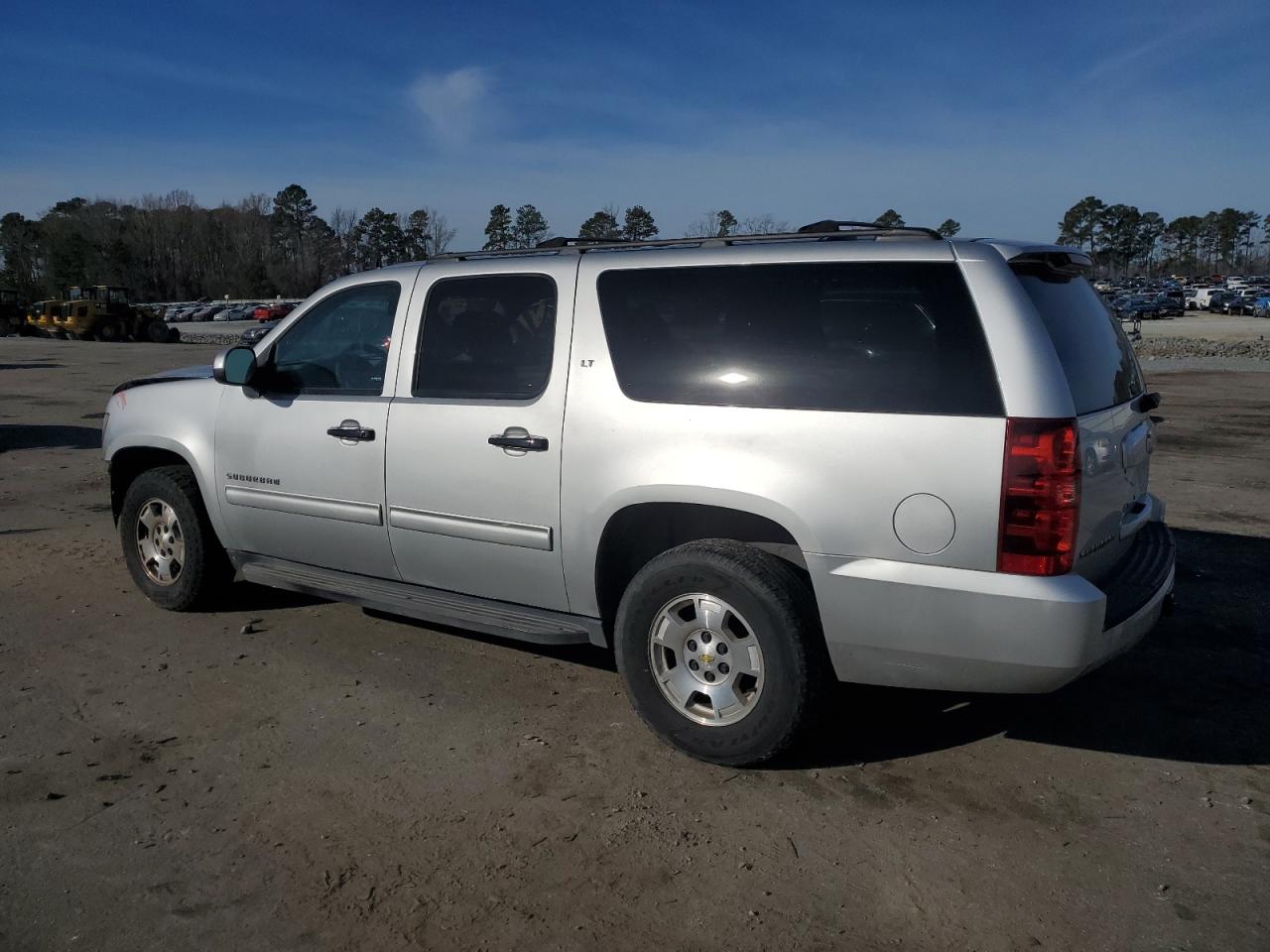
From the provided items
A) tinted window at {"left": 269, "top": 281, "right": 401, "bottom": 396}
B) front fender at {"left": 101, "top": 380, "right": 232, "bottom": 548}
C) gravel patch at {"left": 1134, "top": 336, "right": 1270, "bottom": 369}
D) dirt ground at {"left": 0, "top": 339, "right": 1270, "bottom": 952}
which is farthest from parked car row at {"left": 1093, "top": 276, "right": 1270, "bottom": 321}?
front fender at {"left": 101, "top": 380, "right": 232, "bottom": 548}

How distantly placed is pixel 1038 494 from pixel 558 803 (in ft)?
6.46

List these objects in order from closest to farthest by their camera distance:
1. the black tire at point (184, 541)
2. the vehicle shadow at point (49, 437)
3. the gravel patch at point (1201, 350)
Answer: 1. the black tire at point (184, 541)
2. the vehicle shadow at point (49, 437)
3. the gravel patch at point (1201, 350)

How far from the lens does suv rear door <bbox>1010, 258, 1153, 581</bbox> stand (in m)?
3.64

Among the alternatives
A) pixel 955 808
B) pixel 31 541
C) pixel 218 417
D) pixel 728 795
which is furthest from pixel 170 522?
pixel 955 808

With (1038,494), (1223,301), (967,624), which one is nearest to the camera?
(1038,494)

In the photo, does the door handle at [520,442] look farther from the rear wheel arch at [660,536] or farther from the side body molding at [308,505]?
the side body molding at [308,505]

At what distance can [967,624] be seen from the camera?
3518 millimetres

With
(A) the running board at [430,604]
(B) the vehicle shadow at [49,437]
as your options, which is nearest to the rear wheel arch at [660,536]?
(A) the running board at [430,604]

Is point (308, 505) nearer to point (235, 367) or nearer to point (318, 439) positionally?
point (318, 439)

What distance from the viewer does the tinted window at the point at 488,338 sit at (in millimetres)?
4555

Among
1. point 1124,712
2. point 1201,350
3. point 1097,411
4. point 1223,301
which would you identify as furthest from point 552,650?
point 1223,301

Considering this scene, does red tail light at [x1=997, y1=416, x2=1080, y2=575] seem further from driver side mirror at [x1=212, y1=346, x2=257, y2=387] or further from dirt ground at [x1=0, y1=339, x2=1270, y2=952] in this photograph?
driver side mirror at [x1=212, y1=346, x2=257, y2=387]

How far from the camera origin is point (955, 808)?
3.72 m

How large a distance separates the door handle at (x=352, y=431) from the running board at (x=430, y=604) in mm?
711
